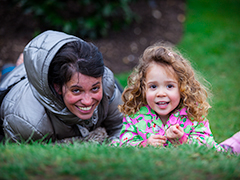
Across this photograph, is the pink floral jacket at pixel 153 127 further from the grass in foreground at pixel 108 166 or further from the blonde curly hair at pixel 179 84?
the grass in foreground at pixel 108 166

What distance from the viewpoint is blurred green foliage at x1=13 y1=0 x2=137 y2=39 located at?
772 centimetres

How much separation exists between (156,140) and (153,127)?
A: 33 cm

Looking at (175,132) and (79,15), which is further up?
(79,15)

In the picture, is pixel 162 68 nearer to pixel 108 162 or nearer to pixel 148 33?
pixel 108 162

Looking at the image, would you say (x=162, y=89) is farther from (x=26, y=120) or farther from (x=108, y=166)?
(x=26, y=120)

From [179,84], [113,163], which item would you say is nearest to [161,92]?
[179,84]

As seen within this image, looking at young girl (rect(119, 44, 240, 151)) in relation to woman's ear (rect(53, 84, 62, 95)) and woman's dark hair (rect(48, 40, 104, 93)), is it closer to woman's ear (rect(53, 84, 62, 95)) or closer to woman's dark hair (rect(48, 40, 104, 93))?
woman's dark hair (rect(48, 40, 104, 93))

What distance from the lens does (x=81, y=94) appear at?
3.33 m

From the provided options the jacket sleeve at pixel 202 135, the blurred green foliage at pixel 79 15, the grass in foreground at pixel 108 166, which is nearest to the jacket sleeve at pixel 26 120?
the grass in foreground at pixel 108 166

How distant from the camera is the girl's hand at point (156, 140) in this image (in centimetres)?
310

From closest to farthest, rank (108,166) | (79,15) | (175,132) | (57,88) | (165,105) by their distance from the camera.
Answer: (108,166)
(175,132)
(165,105)
(57,88)
(79,15)

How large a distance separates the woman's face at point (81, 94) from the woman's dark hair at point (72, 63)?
60mm

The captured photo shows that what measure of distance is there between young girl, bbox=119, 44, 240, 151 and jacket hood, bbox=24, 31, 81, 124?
0.83m

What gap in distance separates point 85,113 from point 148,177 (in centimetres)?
177
